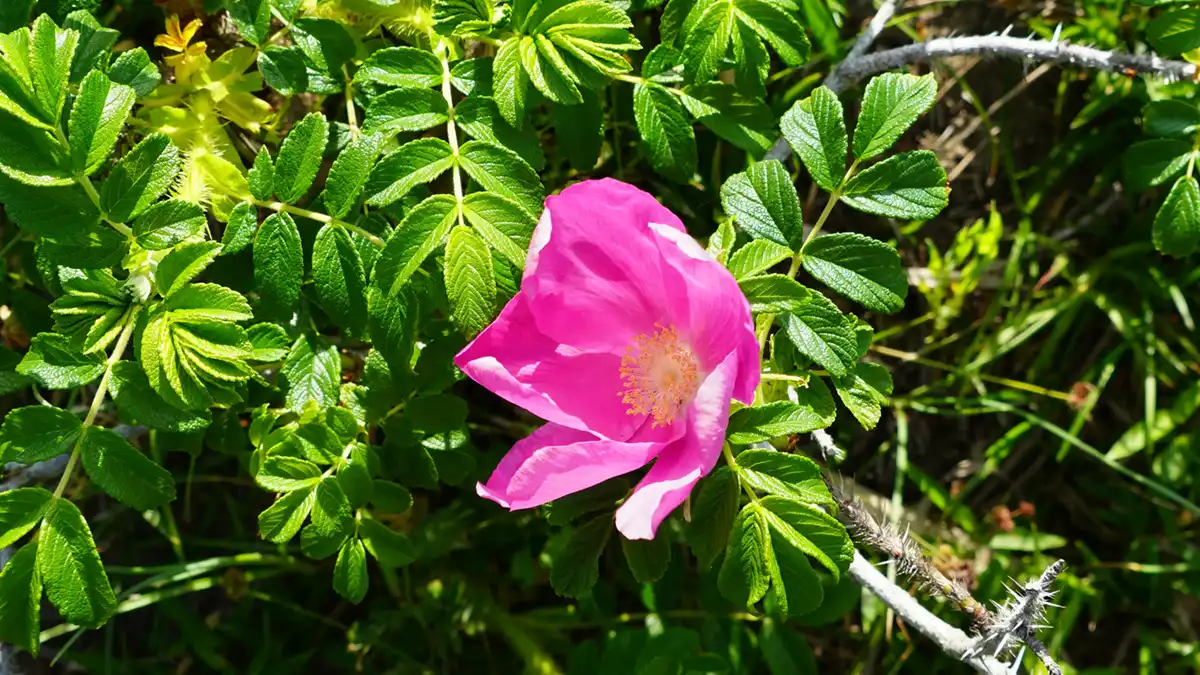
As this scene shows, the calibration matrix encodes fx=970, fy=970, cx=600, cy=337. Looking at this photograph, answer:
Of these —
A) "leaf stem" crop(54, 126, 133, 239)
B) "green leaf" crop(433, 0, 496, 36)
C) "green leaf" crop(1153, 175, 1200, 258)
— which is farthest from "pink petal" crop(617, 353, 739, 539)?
"green leaf" crop(1153, 175, 1200, 258)

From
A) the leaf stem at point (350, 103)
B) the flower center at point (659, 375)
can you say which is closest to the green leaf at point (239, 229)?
the leaf stem at point (350, 103)

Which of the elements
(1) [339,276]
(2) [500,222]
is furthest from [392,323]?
(2) [500,222]

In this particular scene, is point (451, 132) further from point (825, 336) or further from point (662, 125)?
A: point (825, 336)

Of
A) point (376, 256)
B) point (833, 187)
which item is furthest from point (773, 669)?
point (376, 256)

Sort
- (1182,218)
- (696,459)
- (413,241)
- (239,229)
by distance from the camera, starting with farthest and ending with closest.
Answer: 1. (1182,218)
2. (239,229)
3. (413,241)
4. (696,459)

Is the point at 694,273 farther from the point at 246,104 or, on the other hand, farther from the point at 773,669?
the point at 773,669

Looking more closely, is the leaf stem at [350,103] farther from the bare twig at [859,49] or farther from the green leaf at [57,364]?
the bare twig at [859,49]

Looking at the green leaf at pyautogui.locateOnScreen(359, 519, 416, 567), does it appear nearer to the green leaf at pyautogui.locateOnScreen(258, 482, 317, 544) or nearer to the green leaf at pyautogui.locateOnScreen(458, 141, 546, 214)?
the green leaf at pyautogui.locateOnScreen(258, 482, 317, 544)

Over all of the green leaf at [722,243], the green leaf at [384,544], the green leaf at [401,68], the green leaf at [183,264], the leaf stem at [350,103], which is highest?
the green leaf at [401,68]
